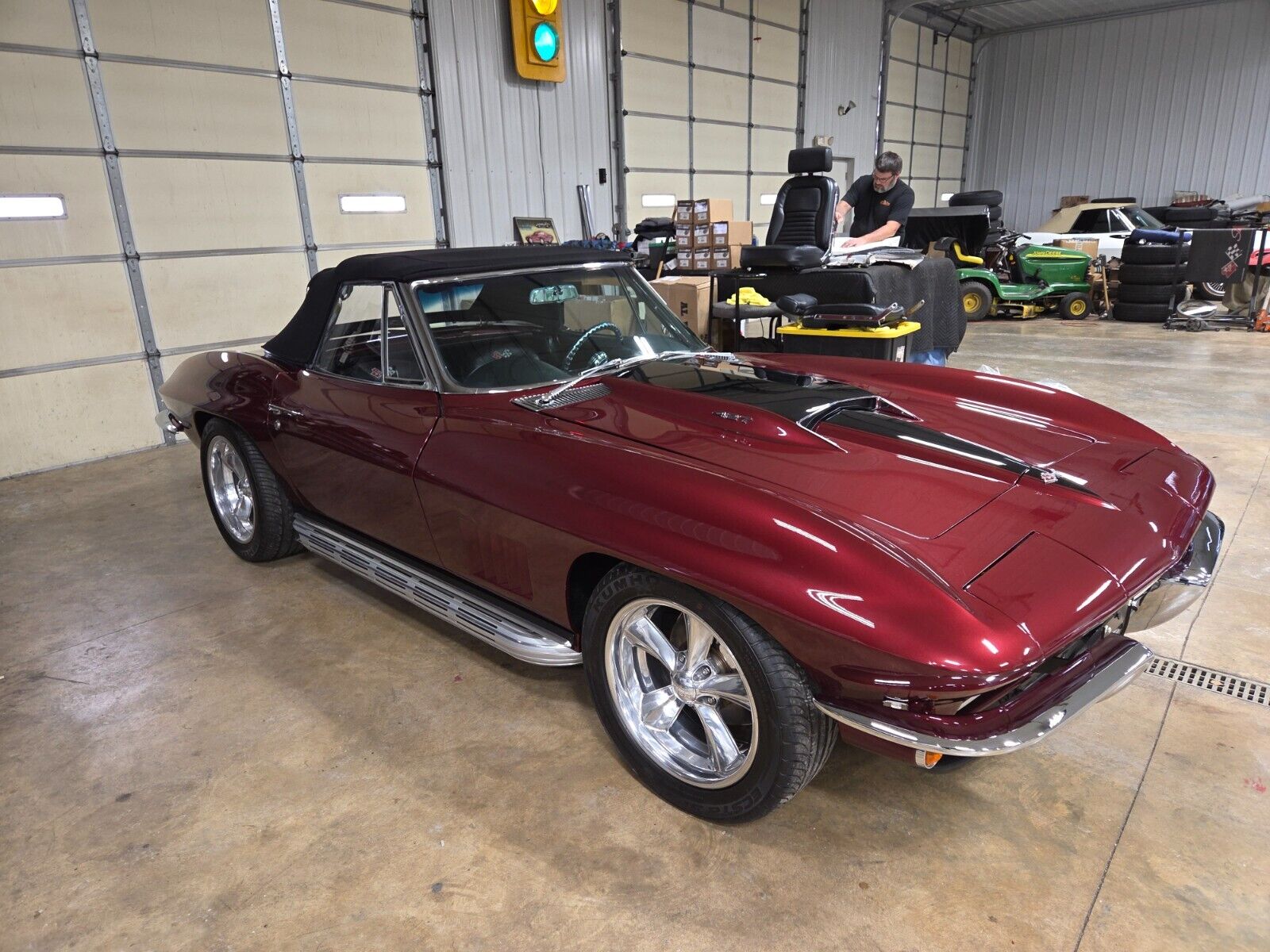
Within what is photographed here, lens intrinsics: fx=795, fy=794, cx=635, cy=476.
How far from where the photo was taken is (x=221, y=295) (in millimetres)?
6625

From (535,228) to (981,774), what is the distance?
797 centimetres

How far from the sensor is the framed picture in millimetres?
8828

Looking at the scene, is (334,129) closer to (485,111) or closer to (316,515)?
(485,111)

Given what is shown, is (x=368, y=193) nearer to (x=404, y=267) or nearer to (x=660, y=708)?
A: (x=404, y=267)

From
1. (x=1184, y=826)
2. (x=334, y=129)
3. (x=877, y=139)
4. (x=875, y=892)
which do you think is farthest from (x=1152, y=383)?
(x=877, y=139)

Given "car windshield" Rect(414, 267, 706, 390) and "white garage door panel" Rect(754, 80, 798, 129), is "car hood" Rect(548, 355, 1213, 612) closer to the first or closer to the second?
"car windshield" Rect(414, 267, 706, 390)

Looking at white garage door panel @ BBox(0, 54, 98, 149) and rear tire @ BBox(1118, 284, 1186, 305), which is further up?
white garage door panel @ BBox(0, 54, 98, 149)

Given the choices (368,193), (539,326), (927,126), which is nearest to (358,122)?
(368,193)

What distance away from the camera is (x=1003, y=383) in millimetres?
2793

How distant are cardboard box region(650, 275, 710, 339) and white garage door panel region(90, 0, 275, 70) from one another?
393cm

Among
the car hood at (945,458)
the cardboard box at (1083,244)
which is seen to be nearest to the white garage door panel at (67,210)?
the car hood at (945,458)

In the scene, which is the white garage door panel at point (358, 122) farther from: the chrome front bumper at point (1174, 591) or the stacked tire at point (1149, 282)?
the stacked tire at point (1149, 282)

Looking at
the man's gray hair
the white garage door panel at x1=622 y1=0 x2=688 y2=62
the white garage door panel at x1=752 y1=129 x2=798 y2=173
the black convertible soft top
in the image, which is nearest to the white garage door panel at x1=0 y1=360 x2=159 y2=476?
the black convertible soft top

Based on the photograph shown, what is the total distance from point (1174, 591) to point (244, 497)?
3485 mm
